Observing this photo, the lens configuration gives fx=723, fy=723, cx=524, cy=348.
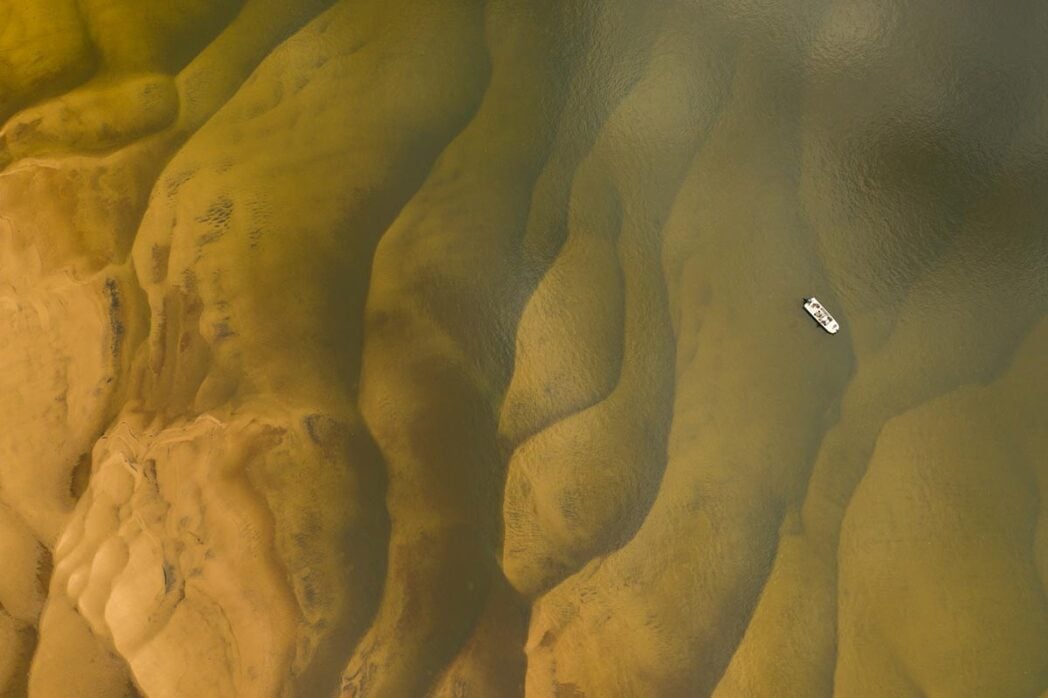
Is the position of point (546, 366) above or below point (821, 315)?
above

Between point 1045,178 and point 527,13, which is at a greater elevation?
point 527,13

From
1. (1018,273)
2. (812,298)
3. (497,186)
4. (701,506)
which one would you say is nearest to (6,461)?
(497,186)

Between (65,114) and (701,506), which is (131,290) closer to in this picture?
(65,114)

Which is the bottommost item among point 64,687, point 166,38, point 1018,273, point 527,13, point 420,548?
point 1018,273
